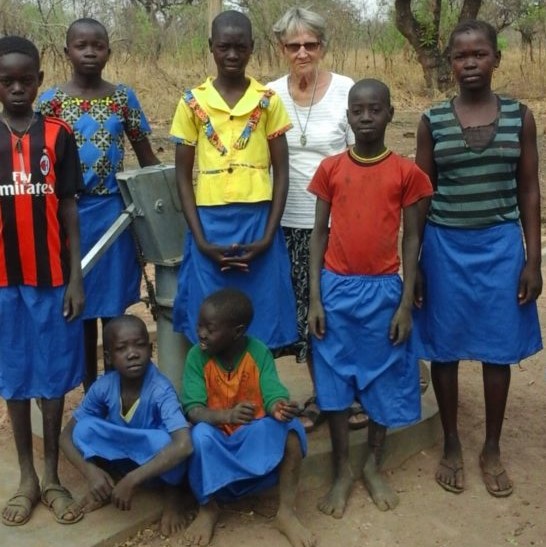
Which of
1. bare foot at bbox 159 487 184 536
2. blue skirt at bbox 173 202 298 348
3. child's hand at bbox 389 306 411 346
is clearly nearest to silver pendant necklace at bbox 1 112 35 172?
blue skirt at bbox 173 202 298 348

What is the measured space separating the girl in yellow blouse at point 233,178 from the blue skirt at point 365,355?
0.24m

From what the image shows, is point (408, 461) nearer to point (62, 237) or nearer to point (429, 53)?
point (62, 237)

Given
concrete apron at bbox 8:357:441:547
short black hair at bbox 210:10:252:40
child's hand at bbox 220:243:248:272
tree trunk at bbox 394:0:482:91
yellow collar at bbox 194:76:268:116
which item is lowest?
concrete apron at bbox 8:357:441:547

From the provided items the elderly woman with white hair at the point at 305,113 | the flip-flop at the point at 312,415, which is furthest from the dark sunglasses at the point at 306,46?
the flip-flop at the point at 312,415

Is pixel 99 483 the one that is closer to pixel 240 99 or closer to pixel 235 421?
pixel 235 421

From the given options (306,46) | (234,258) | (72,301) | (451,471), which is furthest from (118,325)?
(451,471)

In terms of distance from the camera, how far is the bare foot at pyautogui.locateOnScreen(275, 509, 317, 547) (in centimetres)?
279

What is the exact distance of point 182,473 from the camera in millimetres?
2830

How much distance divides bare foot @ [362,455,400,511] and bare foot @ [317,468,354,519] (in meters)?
0.07

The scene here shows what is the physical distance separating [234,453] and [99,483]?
44 centimetres

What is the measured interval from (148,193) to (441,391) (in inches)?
52.1

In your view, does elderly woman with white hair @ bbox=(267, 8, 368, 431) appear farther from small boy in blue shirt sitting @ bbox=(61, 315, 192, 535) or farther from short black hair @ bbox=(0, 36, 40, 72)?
short black hair @ bbox=(0, 36, 40, 72)

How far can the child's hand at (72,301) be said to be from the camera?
9.11 feet

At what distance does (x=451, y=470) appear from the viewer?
3.27m
